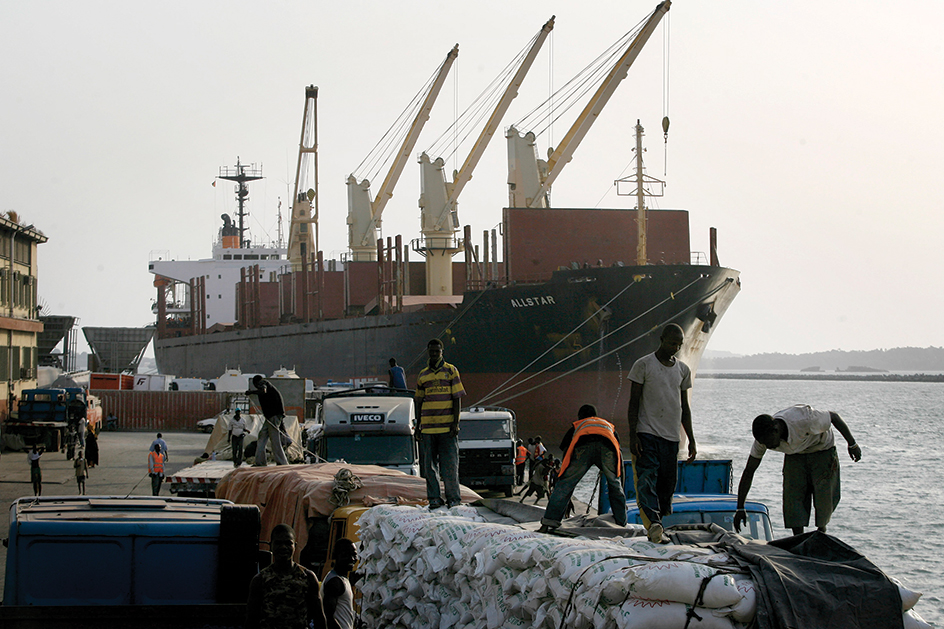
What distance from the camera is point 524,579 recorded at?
17.3 ft

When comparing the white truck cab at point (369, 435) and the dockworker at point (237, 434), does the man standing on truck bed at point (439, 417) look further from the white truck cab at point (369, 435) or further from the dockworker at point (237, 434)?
the dockworker at point (237, 434)

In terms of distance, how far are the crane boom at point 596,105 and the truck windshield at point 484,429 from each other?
2102 centimetres

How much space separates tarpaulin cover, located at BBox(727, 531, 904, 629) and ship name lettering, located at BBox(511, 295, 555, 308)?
27.5m

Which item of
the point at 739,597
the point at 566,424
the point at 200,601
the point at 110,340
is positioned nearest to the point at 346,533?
the point at 200,601

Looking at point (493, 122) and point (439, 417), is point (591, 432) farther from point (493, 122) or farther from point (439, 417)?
point (493, 122)

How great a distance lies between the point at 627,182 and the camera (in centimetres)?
3322

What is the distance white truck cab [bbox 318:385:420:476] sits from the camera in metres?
13.5

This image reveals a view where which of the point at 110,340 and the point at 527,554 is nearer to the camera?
the point at 527,554

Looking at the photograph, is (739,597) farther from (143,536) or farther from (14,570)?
(14,570)

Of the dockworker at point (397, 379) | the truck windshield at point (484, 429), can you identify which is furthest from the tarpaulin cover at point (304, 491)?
the truck windshield at point (484, 429)

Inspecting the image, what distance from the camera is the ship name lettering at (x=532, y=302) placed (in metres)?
32.2

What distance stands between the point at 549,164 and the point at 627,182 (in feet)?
20.2

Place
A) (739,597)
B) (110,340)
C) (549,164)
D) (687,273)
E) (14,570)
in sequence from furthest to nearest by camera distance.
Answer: (110,340) < (549,164) < (687,273) < (14,570) < (739,597)

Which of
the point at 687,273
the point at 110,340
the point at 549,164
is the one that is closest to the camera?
the point at 687,273
